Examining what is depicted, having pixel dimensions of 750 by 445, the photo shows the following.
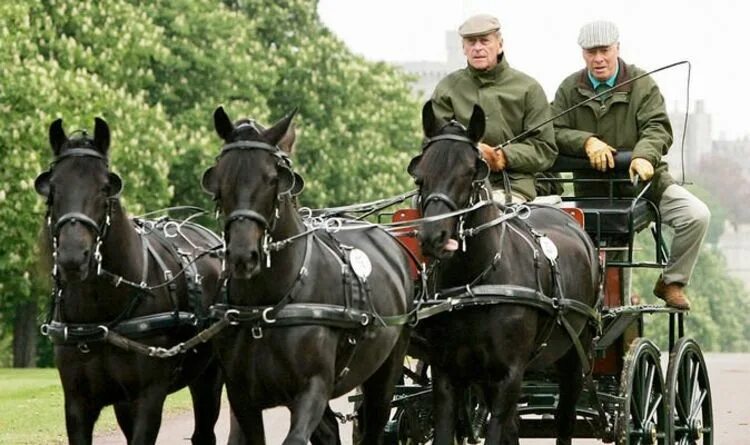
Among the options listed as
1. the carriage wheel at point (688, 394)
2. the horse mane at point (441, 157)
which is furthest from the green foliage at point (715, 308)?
the horse mane at point (441, 157)

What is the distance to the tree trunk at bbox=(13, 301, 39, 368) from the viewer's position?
121 ft

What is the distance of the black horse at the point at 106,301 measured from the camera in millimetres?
9172

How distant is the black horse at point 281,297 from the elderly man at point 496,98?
1.87 m

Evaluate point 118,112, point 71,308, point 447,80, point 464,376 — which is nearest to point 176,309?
point 71,308

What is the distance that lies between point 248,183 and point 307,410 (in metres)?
1.14

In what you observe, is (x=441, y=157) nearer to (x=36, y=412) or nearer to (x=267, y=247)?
(x=267, y=247)

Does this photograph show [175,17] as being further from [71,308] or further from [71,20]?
[71,308]

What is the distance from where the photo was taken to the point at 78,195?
9148 millimetres

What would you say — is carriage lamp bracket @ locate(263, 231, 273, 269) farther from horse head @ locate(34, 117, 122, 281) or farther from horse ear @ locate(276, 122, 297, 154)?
horse head @ locate(34, 117, 122, 281)

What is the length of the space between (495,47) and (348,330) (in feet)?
8.87

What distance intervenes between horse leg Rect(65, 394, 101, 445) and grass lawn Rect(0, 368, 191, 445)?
5776 mm

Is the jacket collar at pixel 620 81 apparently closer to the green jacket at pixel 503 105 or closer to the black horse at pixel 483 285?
the green jacket at pixel 503 105

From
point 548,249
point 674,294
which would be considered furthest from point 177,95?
point 548,249

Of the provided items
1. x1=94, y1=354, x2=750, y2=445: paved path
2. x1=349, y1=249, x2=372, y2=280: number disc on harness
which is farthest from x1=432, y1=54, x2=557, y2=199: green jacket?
x1=94, y1=354, x2=750, y2=445: paved path
